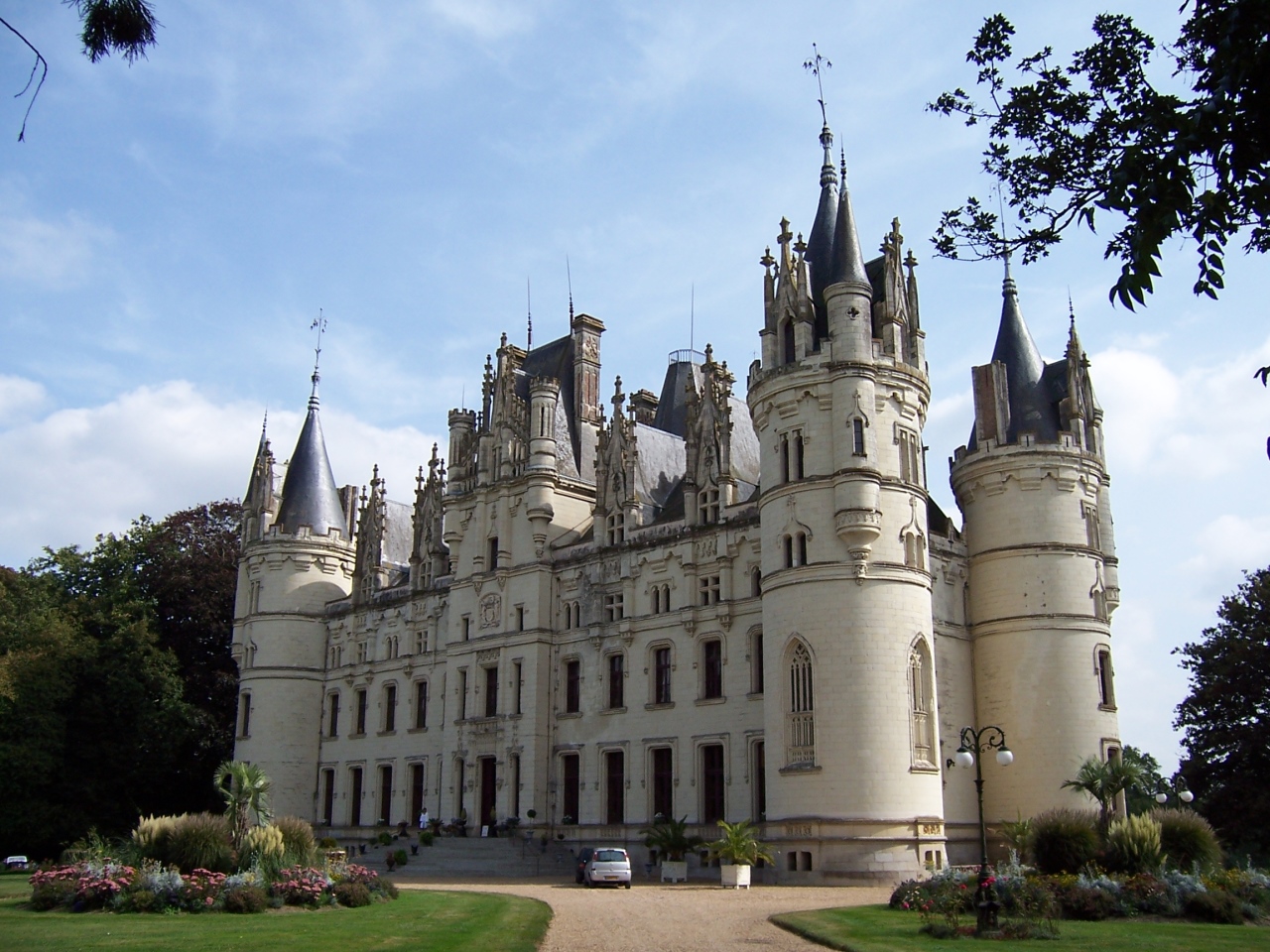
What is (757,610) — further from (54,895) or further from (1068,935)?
(54,895)

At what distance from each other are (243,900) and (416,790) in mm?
28536

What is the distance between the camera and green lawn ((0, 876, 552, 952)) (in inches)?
678

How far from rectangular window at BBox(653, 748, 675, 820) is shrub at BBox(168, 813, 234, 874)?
17762mm

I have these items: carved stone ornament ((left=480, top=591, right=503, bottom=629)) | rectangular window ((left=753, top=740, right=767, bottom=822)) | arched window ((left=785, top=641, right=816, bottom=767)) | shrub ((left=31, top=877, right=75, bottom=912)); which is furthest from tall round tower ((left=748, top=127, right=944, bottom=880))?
shrub ((left=31, top=877, right=75, bottom=912))

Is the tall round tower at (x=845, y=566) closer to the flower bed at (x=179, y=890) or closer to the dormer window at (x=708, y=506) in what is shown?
the dormer window at (x=708, y=506)

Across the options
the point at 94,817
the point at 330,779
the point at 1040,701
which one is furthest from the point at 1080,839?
the point at 94,817

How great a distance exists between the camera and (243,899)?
23.2 metres

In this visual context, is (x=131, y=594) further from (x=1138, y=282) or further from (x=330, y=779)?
(x=1138, y=282)

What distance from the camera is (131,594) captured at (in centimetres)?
5653

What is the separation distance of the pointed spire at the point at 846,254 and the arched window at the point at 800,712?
37.1 ft

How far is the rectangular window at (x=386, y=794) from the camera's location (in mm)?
51938

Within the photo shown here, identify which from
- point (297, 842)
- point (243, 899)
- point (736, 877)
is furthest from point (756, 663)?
point (243, 899)

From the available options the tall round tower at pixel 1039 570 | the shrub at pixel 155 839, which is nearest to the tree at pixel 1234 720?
the tall round tower at pixel 1039 570

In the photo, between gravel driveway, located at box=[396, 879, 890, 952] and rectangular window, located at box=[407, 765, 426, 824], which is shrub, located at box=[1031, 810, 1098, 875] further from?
rectangular window, located at box=[407, 765, 426, 824]
